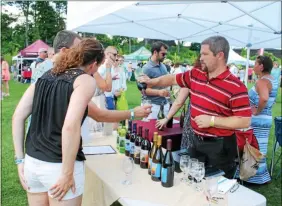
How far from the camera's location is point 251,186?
11.8 feet

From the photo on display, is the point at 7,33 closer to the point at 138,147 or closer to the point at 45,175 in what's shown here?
the point at 138,147

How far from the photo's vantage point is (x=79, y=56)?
1.43 metres

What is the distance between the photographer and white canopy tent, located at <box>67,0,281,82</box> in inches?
128

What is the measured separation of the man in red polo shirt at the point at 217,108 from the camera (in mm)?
1950

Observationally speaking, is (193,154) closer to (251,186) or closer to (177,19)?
(251,186)

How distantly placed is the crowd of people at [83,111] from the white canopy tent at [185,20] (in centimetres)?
92

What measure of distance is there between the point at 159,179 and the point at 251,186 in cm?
232

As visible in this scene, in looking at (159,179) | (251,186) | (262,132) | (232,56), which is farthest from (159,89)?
(232,56)

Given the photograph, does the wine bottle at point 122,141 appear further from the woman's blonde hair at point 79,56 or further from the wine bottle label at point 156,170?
the woman's blonde hair at point 79,56

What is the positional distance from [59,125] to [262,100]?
260 cm

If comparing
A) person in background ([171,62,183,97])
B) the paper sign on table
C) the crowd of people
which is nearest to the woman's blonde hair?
the crowd of people

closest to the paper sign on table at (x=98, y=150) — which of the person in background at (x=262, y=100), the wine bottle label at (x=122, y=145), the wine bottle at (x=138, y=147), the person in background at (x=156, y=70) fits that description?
the wine bottle label at (x=122, y=145)

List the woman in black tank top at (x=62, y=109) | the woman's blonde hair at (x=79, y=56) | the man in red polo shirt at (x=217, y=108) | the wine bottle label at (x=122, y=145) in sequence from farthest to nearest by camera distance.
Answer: the wine bottle label at (x=122, y=145), the man in red polo shirt at (x=217, y=108), the woman's blonde hair at (x=79, y=56), the woman in black tank top at (x=62, y=109)

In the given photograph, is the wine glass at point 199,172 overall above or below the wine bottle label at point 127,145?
above
